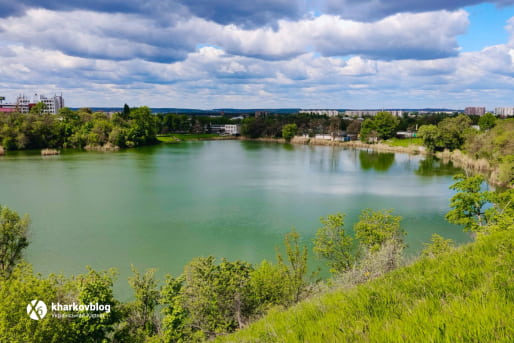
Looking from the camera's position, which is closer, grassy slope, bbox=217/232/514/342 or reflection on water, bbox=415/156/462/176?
grassy slope, bbox=217/232/514/342

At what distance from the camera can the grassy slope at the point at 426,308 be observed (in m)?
2.48

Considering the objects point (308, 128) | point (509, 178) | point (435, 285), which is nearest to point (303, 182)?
point (509, 178)

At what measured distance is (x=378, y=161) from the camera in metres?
54.3

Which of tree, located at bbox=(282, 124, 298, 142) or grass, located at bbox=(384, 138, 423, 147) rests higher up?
tree, located at bbox=(282, 124, 298, 142)

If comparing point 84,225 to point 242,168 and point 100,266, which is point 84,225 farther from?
point 242,168

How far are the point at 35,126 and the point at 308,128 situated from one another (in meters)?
65.5

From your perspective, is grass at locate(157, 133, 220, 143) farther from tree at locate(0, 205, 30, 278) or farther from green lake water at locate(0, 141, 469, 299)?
tree at locate(0, 205, 30, 278)

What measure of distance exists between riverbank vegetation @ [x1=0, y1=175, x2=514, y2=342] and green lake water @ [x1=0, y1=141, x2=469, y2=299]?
12.1 feet

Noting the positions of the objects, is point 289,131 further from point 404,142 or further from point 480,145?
point 480,145

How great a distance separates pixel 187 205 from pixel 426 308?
24.5 m

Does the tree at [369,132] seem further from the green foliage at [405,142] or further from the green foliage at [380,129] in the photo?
the green foliage at [405,142]

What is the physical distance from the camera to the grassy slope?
8.14ft

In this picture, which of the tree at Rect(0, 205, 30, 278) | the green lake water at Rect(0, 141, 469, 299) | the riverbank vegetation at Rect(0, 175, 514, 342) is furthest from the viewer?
the green lake water at Rect(0, 141, 469, 299)

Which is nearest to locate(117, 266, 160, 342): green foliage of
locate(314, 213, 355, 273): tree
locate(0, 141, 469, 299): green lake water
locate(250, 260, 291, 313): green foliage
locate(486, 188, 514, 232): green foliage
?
locate(250, 260, 291, 313): green foliage
